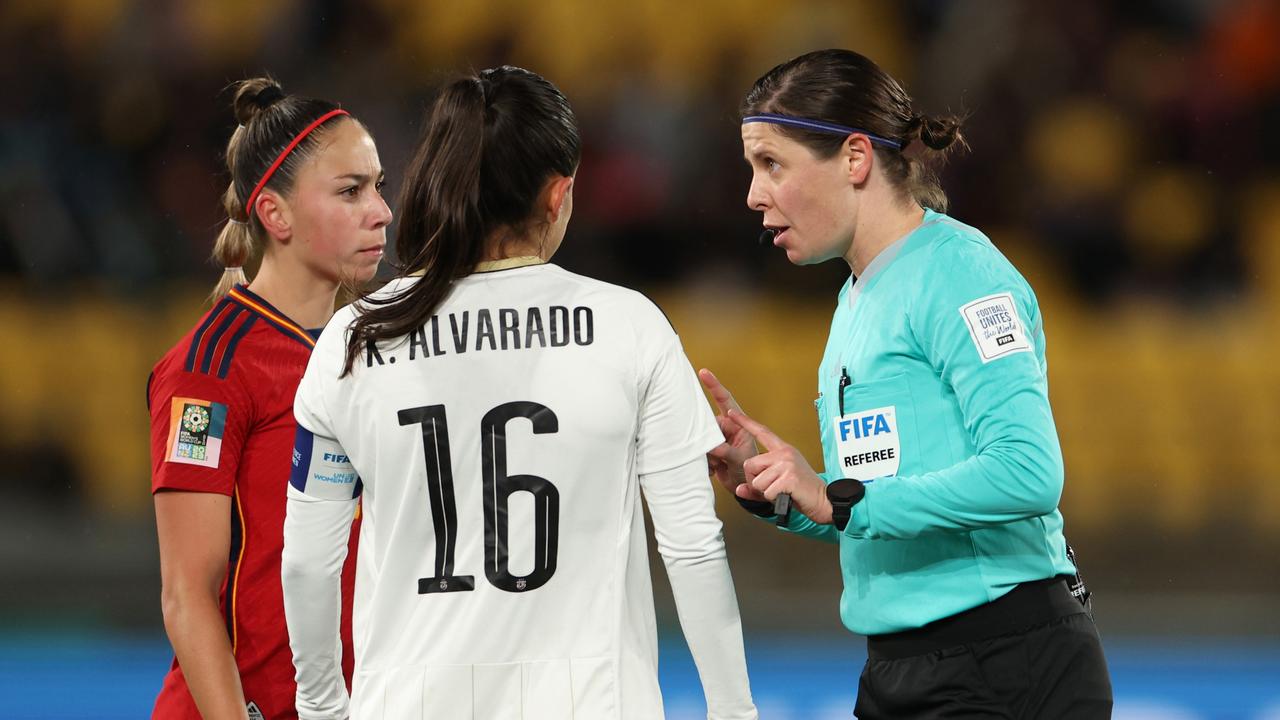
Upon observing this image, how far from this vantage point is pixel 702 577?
200 centimetres

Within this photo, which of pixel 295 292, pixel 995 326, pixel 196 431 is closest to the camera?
pixel 995 326

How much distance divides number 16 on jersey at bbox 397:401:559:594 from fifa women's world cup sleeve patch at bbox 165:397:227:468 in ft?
1.90

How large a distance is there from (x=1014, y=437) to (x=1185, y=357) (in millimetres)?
5758

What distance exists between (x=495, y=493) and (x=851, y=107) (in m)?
0.93

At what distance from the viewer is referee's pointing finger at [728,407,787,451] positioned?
88.9 inches

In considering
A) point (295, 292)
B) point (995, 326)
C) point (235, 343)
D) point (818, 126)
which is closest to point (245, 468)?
point (235, 343)

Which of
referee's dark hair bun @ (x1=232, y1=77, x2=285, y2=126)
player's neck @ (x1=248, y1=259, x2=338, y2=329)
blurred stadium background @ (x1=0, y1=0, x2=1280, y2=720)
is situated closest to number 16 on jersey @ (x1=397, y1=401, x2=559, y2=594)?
player's neck @ (x1=248, y1=259, x2=338, y2=329)

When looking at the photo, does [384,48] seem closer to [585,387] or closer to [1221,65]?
[1221,65]

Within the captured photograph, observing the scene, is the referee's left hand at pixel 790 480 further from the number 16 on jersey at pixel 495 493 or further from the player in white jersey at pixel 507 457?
the number 16 on jersey at pixel 495 493

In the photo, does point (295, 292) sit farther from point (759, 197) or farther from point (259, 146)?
point (759, 197)

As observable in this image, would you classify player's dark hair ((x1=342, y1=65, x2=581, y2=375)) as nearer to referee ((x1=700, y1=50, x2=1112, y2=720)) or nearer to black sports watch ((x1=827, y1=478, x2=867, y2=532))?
referee ((x1=700, y1=50, x2=1112, y2=720))

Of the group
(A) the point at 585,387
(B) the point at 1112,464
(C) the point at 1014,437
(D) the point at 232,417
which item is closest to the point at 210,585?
(D) the point at 232,417

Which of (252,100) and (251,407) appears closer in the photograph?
(251,407)

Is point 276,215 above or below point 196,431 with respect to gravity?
above
